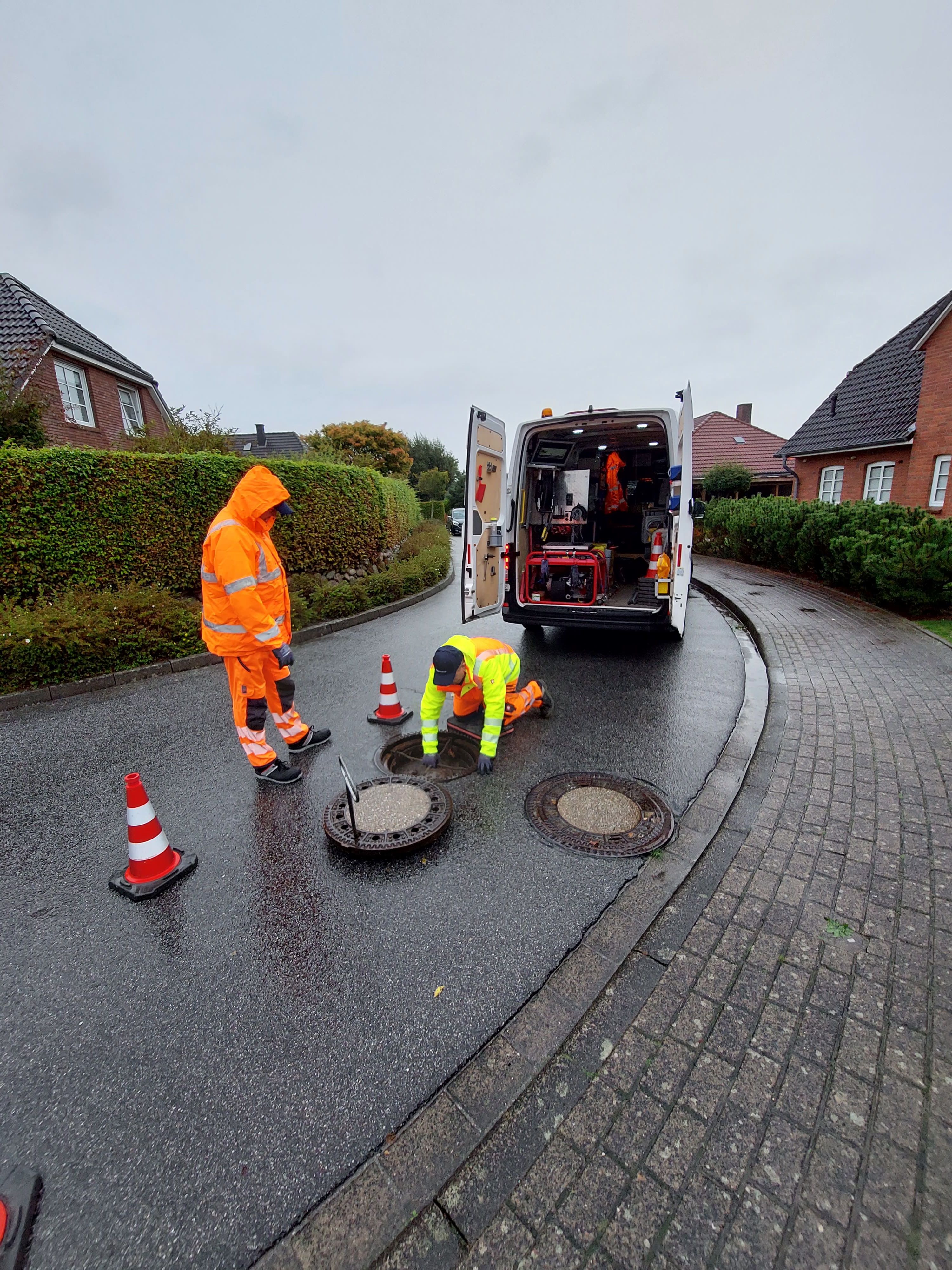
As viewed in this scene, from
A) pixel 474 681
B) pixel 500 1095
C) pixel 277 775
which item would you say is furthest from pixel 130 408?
pixel 500 1095

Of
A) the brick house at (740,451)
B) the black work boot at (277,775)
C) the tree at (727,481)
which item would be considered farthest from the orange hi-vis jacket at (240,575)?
the brick house at (740,451)

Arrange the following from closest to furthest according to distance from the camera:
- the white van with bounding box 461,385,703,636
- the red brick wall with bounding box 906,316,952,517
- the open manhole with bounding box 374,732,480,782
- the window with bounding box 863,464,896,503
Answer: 1. the open manhole with bounding box 374,732,480,782
2. the white van with bounding box 461,385,703,636
3. the red brick wall with bounding box 906,316,952,517
4. the window with bounding box 863,464,896,503

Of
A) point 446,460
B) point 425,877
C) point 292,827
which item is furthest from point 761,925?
point 446,460

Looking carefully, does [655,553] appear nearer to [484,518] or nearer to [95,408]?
[484,518]

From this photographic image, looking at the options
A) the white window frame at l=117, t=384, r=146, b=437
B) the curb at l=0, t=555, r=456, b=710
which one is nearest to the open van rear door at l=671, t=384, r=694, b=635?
the curb at l=0, t=555, r=456, b=710

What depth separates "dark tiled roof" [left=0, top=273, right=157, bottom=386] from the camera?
13.0m

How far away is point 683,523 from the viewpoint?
5.64 m

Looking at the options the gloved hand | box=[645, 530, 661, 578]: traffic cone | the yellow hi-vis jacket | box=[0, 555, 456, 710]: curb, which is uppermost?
box=[645, 530, 661, 578]: traffic cone

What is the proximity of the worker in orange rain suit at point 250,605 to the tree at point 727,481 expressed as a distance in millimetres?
23037

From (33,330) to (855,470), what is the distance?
78.6ft

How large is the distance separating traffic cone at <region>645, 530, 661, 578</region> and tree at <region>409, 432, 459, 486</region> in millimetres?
44081

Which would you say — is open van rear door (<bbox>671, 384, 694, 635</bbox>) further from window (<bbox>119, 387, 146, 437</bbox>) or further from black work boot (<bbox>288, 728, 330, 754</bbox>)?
window (<bbox>119, 387, 146, 437</bbox>)

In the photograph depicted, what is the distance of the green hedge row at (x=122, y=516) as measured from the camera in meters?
6.34

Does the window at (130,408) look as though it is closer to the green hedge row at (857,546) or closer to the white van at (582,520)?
the white van at (582,520)
